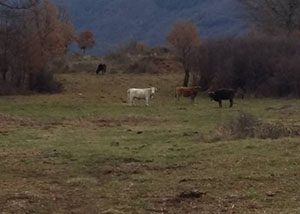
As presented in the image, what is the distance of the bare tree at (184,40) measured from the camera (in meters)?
52.1

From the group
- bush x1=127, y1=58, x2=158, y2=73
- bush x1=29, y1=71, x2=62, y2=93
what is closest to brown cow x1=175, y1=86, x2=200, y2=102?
bush x1=29, y1=71, x2=62, y2=93

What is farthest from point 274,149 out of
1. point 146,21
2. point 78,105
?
point 146,21

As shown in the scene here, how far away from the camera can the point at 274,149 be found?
15336 mm

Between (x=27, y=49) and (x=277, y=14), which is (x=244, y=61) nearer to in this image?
(x=277, y=14)

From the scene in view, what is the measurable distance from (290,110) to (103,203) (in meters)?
21.2

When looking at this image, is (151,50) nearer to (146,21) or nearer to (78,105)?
(78,105)

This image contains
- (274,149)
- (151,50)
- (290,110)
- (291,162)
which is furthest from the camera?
(151,50)

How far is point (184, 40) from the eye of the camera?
53.8m

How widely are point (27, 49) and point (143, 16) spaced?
97255 mm

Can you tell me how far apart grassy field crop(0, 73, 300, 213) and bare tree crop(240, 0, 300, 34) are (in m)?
30.7

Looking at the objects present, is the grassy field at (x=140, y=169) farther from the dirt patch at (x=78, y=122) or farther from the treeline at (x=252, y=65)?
the treeline at (x=252, y=65)

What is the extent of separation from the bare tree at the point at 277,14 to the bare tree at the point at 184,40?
6.13 metres

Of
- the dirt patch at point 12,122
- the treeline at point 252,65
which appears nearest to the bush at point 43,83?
the treeline at point 252,65

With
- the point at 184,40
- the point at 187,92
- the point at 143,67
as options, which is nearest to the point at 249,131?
the point at 187,92
